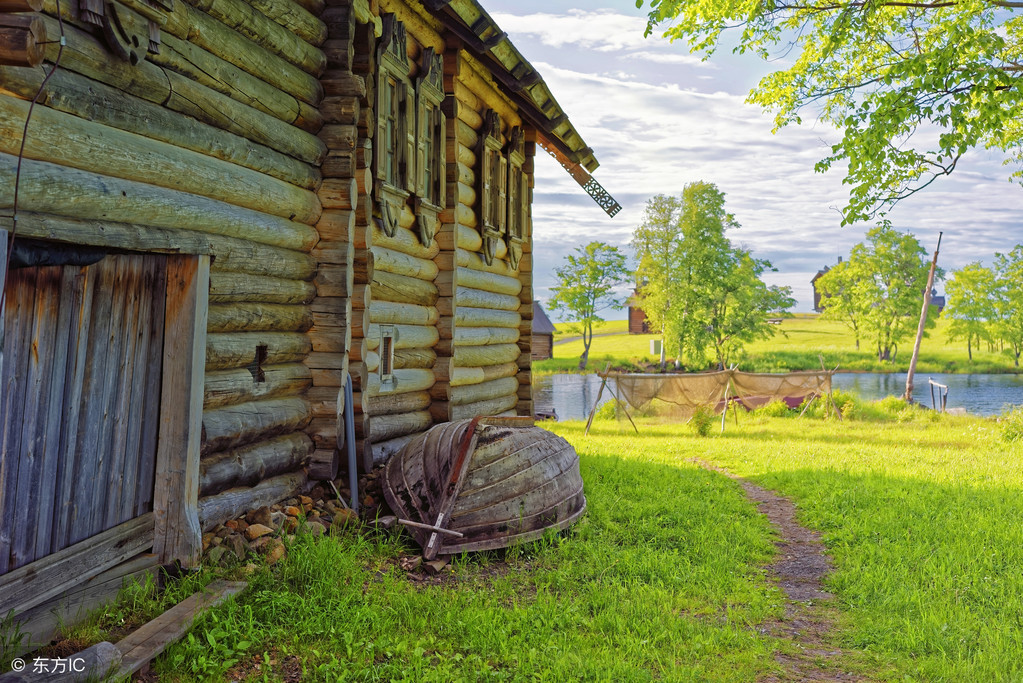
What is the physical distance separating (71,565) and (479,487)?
328cm

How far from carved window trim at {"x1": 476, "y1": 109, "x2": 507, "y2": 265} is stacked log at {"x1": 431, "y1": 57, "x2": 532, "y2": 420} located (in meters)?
0.09

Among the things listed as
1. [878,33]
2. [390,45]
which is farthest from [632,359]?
[390,45]

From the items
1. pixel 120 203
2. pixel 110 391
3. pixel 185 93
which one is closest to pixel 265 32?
pixel 185 93

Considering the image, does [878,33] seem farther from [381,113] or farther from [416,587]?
[416,587]

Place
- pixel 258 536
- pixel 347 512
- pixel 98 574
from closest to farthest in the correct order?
pixel 98 574
pixel 258 536
pixel 347 512

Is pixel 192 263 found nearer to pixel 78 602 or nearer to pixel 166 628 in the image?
pixel 78 602

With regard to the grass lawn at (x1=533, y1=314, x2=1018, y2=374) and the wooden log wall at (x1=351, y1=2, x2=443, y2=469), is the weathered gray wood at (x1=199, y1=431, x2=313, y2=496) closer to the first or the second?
the wooden log wall at (x1=351, y1=2, x2=443, y2=469)

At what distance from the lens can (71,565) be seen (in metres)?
4.27

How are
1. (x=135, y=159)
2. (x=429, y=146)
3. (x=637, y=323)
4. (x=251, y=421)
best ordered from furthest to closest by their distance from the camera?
(x=637, y=323), (x=429, y=146), (x=251, y=421), (x=135, y=159)

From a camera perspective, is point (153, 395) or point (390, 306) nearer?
point (153, 395)

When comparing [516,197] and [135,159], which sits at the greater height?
[516,197]

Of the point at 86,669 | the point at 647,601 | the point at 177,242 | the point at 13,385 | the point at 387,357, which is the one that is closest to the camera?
the point at 86,669

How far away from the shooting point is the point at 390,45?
27.4 ft

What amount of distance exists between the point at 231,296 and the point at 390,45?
4.04 meters
